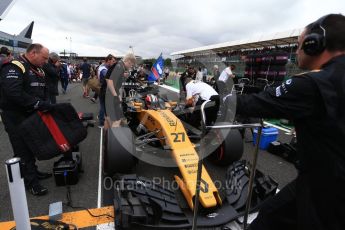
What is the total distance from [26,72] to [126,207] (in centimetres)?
180

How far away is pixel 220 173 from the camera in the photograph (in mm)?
3664

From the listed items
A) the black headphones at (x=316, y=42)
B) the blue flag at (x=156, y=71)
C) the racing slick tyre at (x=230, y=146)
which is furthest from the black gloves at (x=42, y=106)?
the blue flag at (x=156, y=71)

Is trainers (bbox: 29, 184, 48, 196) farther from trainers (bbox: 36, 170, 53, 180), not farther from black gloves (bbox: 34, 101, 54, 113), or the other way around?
black gloves (bbox: 34, 101, 54, 113)

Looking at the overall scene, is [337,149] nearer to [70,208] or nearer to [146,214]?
[146,214]

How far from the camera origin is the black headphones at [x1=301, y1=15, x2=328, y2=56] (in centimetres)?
123

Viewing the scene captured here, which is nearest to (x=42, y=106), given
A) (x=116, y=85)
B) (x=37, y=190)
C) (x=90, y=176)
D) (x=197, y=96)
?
(x=37, y=190)

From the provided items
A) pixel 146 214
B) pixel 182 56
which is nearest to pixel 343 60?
pixel 146 214

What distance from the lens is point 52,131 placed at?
2.93m

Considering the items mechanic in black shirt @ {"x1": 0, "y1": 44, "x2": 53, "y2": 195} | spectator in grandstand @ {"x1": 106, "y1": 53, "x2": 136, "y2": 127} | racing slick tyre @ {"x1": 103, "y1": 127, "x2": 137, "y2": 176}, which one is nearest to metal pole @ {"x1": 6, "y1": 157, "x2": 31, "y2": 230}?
mechanic in black shirt @ {"x1": 0, "y1": 44, "x2": 53, "y2": 195}

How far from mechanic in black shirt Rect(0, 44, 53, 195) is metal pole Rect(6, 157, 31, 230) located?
118 centimetres

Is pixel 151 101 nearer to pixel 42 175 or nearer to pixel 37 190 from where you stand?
pixel 42 175

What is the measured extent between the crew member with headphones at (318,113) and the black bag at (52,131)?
2239 millimetres

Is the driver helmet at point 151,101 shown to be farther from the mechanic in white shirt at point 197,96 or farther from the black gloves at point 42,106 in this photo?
the black gloves at point 42,106

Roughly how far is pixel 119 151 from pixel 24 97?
3.83 ft
